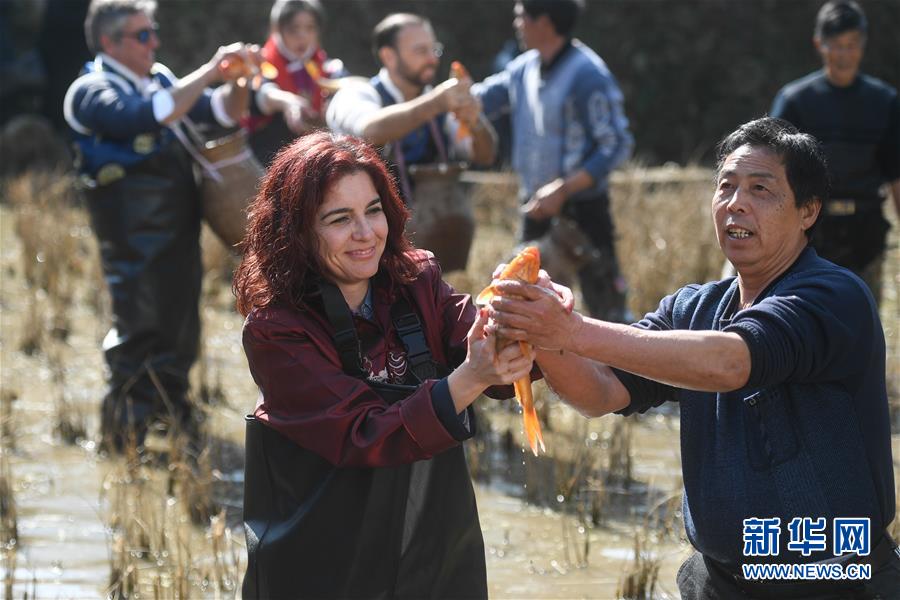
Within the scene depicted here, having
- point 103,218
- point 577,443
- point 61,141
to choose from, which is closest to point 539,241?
point 577,443

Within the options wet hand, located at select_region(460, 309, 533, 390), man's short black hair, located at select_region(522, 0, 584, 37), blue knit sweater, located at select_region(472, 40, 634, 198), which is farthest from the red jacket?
man's short black hair, located at select_region(522, 0, 584, 37)

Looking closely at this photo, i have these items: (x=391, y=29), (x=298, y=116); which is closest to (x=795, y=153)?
(x=391, y=29)

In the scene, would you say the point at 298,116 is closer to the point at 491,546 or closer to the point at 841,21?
the point at 491,546

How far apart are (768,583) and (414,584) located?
2.61 ft

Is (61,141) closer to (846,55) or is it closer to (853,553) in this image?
(846,55)

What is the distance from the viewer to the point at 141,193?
6301 millimetres

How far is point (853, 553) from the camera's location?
3.03 meters

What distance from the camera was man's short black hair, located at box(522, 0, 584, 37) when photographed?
712 cm

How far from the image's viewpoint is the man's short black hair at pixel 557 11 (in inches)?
280

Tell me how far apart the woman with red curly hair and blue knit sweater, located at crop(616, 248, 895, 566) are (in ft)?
1.63

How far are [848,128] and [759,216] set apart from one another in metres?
3.79

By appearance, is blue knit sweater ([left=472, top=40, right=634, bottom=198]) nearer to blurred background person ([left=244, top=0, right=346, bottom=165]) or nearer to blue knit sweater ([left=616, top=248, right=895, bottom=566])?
blurred background person ([left=244, top=0, right=346, bottom=165])

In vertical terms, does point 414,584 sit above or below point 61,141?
below

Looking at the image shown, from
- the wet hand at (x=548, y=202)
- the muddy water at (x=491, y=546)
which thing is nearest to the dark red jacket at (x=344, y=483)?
the muddy water at (x=491, y=546)
